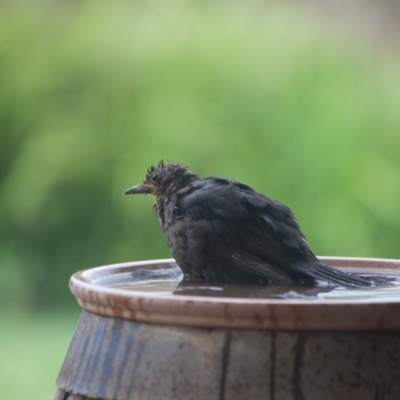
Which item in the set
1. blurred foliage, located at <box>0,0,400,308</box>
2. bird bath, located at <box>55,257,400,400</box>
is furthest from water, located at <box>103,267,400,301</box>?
blurred foliage, located at <box>0,0,400,308</box>

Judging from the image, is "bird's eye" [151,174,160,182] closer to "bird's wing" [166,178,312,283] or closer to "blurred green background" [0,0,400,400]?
"bird's wing" [166,178,312,283]

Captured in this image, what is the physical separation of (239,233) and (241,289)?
0.24 m

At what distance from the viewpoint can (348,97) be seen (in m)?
6.13

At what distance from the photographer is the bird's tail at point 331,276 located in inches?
85.3

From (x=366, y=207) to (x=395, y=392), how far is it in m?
4.16

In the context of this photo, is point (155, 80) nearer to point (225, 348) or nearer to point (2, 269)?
point (2, 269)

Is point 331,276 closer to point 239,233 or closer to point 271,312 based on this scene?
point 239,233

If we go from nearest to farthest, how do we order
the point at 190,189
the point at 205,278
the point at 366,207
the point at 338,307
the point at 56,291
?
the point at 338,307, the point at 205,278, the point at 190,189, the point at 366,207, the point at 56,291

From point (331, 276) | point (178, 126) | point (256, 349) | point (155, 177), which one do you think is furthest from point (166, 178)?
point (178, 126)

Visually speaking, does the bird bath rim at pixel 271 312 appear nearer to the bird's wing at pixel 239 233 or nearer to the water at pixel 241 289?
the water at pixel 241 289

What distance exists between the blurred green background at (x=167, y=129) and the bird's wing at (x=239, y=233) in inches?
127

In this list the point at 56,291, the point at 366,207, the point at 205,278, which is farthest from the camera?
the point at 56,291

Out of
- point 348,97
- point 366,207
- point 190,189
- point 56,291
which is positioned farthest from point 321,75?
point 190,189

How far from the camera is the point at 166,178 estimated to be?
288 cm
